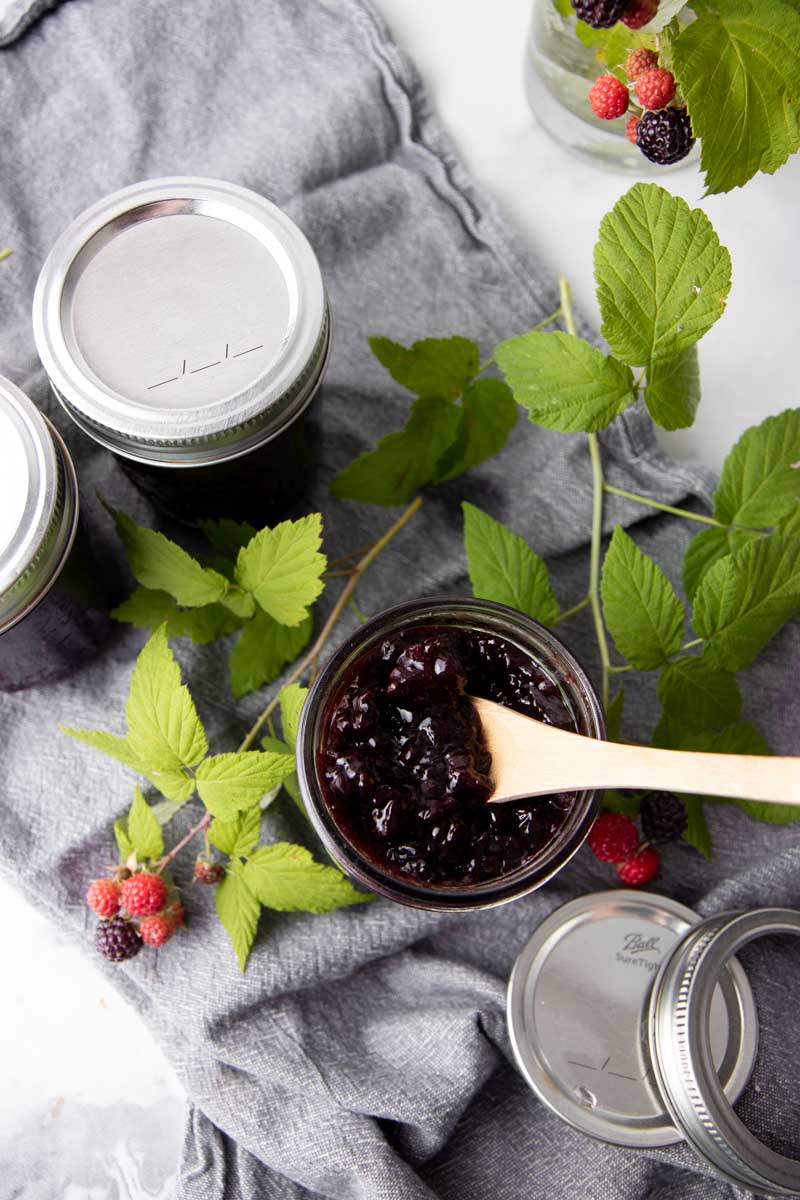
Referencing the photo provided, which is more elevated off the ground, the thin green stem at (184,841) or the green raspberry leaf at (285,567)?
the green raspberry leaf at (285,567)

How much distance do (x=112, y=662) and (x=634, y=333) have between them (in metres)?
0.65

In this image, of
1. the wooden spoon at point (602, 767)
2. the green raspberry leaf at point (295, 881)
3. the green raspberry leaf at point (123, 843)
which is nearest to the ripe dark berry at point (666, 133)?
the wooden spoon at point (602, 767)

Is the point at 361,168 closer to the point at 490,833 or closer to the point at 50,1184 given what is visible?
the point at 490,833

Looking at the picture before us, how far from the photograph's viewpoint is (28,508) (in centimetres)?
90

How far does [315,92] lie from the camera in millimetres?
1249

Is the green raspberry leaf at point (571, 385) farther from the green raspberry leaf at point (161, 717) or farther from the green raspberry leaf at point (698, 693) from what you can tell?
the green raspberry leaf at point (161, 717)

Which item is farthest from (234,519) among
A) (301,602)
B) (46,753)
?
(46,753)

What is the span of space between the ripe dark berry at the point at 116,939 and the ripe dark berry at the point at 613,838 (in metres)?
0.48

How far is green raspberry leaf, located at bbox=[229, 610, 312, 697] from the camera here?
111 cm

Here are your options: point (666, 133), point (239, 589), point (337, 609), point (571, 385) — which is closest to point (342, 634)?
point (337, 609)

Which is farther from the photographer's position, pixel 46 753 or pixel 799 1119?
pixel 46 753

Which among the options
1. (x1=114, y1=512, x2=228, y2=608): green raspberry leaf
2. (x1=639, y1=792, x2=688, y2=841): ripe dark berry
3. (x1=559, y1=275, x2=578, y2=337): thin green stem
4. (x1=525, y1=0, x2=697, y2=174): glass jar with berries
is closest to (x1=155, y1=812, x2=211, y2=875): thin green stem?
(x1=114, y1=512, x2=228, y2=608): green raspberry leaf

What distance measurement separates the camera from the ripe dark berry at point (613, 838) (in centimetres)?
109

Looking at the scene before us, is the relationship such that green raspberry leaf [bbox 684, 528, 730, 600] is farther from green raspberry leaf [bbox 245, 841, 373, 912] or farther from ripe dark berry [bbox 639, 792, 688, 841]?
green raspberry leaf [bbox 245, 841, 373, 912]
